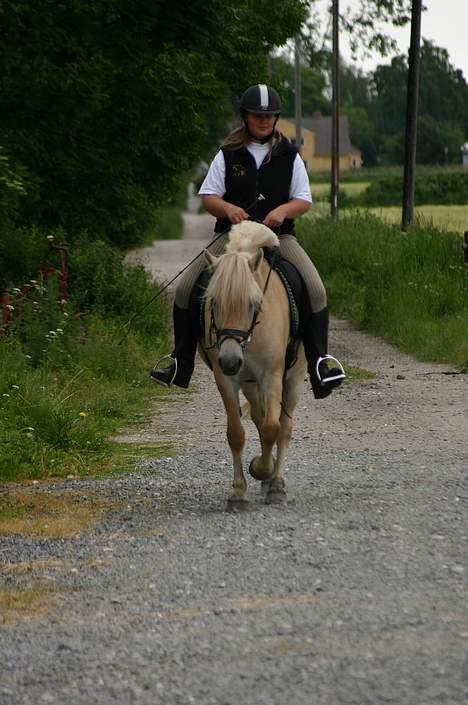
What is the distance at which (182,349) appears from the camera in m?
10.0

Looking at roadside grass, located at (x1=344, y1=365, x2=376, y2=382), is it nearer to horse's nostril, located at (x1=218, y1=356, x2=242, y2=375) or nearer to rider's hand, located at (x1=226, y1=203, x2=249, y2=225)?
rider's hand, located at (x1=226, y1=203, x2=249, y2=225)

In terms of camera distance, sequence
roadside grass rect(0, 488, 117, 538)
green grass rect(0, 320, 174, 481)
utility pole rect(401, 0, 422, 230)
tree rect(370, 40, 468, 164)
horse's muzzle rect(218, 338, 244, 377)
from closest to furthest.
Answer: horse's muzzle rect(218, 338, 244, 377) → roadside grass rect(0, 488, 117, 538) → green grass rect(0, 320, 174, 481) → utility pole rect(401, 0, 422, 230) → tree rect(370, 40, 468, 164)

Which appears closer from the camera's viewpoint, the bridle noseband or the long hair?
the bridle noseband

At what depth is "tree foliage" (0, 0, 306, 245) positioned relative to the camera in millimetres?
22109

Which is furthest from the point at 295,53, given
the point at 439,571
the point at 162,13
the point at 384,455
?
the point at 439,571

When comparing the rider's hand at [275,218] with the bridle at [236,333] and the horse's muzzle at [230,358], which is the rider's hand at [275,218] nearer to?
the bridle at [236,333]

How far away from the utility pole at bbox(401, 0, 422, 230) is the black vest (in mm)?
21150

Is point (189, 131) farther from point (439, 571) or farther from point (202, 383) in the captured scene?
point (439, 571)

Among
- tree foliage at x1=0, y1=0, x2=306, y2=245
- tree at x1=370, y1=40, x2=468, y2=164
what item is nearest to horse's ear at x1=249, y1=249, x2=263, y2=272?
tree foliage at x1=0, y1=0, x2=306, y2=245

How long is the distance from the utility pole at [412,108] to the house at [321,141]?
127 m

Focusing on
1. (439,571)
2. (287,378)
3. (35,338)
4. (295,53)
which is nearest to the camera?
(439,571)

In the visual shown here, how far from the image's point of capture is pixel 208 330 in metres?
9.49

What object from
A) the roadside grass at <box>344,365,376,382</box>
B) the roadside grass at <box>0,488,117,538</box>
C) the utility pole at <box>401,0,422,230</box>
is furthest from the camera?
the utility pole at <box>401,0,422,230</box>

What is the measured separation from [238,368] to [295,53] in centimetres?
4627
